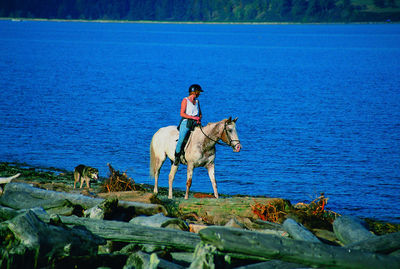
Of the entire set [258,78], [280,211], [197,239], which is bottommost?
[258,78]

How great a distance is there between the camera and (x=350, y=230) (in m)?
12.1

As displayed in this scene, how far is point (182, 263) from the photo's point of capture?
10211 mm

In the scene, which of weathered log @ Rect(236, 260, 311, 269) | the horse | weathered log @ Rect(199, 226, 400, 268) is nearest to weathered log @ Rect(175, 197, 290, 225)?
the horse

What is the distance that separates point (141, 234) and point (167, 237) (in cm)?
53

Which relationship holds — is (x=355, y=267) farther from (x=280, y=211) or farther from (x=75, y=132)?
(x=75, y=132)

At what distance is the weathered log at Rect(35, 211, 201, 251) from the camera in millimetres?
10445

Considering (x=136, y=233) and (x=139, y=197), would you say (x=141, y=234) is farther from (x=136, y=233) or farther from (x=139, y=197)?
(x=139, y=197)

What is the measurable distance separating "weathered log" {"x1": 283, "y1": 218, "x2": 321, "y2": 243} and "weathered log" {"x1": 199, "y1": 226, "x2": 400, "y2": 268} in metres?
2.29

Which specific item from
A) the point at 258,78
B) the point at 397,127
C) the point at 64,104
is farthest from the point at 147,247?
the point at 258,78

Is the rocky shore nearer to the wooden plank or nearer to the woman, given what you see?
the wooden plank

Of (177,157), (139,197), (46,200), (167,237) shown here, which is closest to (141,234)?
(167,237)

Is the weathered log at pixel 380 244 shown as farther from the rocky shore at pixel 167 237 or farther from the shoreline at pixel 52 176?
the shoreline at pixel 52 176

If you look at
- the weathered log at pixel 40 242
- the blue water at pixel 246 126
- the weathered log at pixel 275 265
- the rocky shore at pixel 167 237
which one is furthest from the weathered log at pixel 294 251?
the blue water at pixel 246 126

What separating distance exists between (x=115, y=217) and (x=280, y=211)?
4.73 metres
